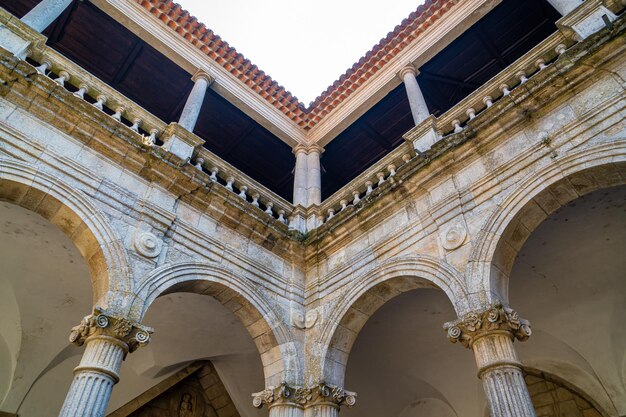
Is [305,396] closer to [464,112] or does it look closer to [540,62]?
[464,112]

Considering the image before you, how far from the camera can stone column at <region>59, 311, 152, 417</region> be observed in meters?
4.27

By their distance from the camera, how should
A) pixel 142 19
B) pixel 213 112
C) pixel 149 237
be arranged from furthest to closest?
Answer: pixel 213 112
pixel 142 19
pixel 149 237

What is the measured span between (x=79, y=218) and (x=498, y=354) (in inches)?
189

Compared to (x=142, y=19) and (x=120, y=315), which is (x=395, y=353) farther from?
(x=142, y=19)

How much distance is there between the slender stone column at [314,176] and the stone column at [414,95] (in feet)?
7.38

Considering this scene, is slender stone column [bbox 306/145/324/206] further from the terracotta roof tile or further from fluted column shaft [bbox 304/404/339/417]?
fluted column shaft [bbox 304/404/339/417]

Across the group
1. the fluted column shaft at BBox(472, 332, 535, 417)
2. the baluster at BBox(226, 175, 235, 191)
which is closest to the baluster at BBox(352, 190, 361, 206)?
the baluster at BBox(226, 175, 235, 191)

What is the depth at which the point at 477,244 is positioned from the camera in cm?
529

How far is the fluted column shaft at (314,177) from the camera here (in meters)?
8.66

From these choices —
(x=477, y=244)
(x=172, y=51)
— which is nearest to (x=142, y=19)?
(x=172, y=51)

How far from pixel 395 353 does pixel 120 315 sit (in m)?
5.55

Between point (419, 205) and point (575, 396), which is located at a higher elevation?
point (419, 205)

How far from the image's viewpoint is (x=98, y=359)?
14.8 ft

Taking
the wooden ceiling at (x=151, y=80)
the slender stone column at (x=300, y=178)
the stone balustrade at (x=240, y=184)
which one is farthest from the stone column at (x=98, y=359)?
the wooden ceiling at (x=151, y=80)
